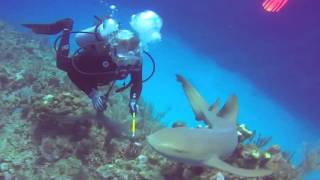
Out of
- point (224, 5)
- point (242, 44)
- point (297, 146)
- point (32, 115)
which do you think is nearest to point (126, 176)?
point (32, 115)

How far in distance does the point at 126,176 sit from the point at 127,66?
1854mm

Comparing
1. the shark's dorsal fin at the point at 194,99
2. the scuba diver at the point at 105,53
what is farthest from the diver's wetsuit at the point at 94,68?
the shark's dorsal fin at the point at 194,99

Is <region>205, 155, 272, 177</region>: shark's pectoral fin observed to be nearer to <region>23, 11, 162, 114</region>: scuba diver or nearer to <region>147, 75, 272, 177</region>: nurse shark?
<region>147, 75, 272, 177</region>: nurse shark

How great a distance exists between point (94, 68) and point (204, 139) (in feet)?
8.80

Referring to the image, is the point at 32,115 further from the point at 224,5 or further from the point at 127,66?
A: the point at 224,5

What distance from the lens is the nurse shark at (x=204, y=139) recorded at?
4137 mm

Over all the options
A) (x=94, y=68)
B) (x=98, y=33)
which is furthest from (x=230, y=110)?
(x=98, y=33)

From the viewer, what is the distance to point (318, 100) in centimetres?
2378

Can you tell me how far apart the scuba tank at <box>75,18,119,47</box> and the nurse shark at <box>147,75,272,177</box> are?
138 centimetres

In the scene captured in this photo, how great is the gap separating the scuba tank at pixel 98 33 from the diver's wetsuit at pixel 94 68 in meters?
0.10

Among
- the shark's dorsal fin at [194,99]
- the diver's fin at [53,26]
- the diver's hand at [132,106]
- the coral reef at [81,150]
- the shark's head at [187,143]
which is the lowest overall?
the coral reef at [81,150]

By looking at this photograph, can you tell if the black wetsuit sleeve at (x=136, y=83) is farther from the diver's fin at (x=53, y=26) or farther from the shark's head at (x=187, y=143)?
the shark's head at (x=187, y=143)

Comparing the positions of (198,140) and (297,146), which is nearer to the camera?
(198,140)

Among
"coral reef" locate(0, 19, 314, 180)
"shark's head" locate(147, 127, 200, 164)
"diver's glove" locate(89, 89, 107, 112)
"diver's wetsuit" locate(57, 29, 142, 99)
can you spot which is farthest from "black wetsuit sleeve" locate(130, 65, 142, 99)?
"shark's head" locate(147, 127, 200, 164)
